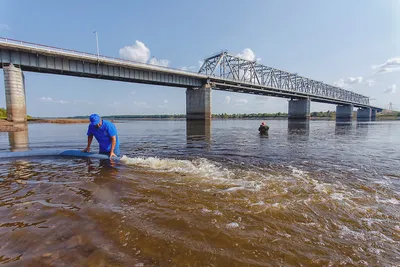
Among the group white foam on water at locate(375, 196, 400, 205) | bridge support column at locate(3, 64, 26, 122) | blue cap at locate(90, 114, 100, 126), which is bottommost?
white foam on water at locate(375, 196, 400, 205)

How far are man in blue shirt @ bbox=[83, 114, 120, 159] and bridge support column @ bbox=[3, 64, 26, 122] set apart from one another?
37.6m

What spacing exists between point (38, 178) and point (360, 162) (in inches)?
504

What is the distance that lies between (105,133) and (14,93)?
38.8 metres

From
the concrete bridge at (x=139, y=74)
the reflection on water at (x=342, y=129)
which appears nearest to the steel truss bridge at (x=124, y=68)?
the concrete bridge at (x=139, y=74)

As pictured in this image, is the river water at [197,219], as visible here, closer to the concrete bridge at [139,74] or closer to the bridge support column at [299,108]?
the concrete bridge at [139,74]

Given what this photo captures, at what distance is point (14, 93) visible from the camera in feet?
108

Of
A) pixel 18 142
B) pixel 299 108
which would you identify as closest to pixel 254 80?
pixel 299 108

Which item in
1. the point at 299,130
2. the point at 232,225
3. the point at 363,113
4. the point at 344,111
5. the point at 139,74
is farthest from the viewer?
the point at 363,113

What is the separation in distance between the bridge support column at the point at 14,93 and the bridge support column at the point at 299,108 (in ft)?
346

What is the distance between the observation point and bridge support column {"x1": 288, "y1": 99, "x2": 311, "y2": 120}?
317 feet

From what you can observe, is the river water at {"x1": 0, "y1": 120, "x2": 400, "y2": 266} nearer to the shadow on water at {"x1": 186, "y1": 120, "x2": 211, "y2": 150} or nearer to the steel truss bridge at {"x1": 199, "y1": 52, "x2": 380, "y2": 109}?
the shadow on water at {"x1": 186, "y1": 120, "x2": 211, "y2": 150}

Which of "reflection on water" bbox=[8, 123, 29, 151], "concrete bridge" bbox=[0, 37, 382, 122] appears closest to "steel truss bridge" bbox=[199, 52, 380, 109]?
"concrete bridge" bbox=[0, 37, 382, 122]

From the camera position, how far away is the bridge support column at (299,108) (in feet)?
317

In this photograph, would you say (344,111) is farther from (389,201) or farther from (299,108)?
(389,201)
